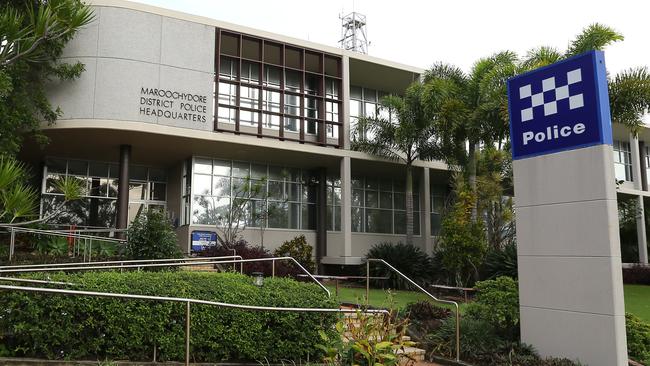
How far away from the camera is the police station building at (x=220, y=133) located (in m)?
17.6

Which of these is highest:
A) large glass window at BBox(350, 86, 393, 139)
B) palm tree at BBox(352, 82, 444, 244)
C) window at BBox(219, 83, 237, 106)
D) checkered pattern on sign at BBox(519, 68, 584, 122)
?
large glass window at BBox(350, 86, 393, 139)

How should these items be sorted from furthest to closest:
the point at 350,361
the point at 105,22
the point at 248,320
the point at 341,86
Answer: the point at 341,86 < the point at 105,22 < the point at 248,320 < the point at 350,361

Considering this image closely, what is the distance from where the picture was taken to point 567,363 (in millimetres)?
7406

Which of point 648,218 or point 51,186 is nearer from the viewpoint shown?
point 51,186

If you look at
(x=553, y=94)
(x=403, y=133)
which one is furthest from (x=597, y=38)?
(x=553, y=94)

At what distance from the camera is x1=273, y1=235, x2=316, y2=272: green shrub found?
20.3 metres

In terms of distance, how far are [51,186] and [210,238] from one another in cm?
613

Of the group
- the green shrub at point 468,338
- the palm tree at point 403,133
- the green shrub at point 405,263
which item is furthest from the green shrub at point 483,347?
the palm tree at point 403,133

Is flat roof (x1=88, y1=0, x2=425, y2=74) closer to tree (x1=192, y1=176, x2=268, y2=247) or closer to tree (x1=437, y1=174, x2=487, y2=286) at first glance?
tree (x1=192, y1=176, x2=268, y2=247)

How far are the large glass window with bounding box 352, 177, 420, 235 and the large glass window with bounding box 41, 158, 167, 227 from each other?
8.10 meters

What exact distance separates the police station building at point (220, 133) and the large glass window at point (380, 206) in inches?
2.3

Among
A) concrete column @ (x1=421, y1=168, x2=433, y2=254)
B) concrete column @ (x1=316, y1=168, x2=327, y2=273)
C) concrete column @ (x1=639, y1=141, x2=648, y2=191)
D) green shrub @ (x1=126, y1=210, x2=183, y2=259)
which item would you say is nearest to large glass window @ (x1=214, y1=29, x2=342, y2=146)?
concrete column @ (x1=316, y1=168, x2=327, y2=273)

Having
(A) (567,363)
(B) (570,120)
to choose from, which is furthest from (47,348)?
(B) (570,120)

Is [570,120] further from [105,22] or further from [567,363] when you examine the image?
[105,22]
